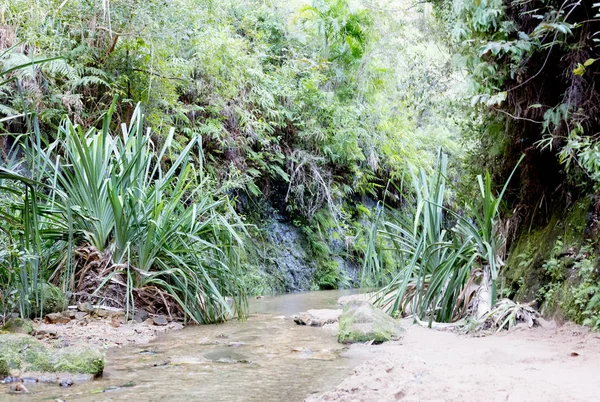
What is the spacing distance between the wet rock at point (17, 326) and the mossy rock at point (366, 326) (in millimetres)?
1767

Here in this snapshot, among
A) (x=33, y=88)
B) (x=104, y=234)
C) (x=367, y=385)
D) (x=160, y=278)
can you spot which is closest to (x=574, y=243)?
(x=367, y=385)

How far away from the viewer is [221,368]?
2465 mm

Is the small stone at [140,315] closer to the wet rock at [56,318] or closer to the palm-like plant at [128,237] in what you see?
the palm-like plant at [128,237]

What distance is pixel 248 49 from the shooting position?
382 inches

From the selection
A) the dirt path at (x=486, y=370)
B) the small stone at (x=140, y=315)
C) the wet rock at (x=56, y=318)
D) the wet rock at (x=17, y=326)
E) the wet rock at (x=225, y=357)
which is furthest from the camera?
the small stone at (x=140, y=315)

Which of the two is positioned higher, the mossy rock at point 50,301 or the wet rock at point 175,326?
the mossy rock at point 50,301

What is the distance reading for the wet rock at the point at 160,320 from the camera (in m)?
3.67

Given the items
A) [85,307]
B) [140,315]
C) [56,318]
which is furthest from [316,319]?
[56,318]

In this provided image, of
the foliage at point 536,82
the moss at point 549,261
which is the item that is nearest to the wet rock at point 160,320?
the moss at point 549,261

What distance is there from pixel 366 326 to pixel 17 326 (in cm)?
196

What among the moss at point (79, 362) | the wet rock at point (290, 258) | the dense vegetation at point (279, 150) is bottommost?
the wet rock at point (290, 258)

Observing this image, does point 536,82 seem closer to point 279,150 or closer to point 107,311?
point 107,311

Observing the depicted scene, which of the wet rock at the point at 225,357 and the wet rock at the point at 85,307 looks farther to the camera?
the wet rock at the point at 85,307

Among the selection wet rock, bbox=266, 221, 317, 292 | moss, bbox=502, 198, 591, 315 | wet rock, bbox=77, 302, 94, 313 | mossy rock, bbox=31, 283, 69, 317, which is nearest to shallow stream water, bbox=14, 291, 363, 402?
wet rock, bbox=77, 302, 94, 313
